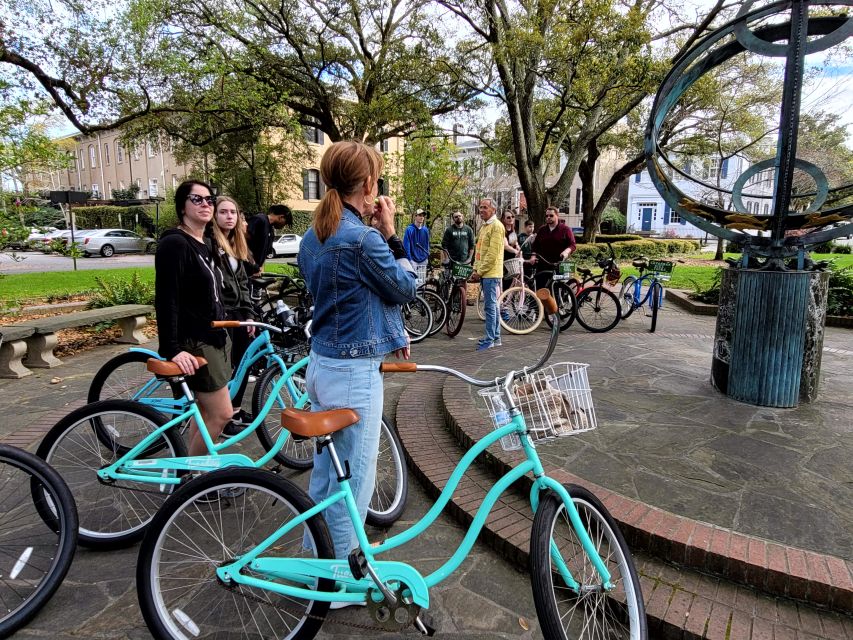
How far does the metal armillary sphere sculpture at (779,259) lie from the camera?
4106 mm

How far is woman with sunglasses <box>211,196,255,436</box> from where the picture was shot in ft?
14.6

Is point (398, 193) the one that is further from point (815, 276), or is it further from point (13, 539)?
point (13, 539)

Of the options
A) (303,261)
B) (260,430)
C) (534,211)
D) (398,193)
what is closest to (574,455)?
(260,430)

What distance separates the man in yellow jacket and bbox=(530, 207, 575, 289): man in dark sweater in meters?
1.87

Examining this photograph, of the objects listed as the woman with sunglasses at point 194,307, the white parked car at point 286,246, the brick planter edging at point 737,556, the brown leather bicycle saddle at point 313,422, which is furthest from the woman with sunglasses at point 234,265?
the white parked car at point 286,246

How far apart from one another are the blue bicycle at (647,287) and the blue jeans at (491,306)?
2.63 metres

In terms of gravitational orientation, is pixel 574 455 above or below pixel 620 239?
below

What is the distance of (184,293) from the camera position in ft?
9.77

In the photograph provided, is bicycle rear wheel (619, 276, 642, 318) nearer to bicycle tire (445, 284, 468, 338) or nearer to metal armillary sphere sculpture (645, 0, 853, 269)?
→ bicycle tire (445, 284, 468, 338)

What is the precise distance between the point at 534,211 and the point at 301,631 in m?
14.8

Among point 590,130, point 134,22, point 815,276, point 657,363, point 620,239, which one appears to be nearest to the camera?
point 815,276

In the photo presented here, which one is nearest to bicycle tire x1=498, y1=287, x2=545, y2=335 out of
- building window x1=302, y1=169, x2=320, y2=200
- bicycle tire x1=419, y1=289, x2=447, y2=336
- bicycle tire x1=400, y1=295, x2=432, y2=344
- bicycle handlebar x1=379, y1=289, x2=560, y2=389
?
bicycle tire x1=419, y1=289, x2=447, y2=336

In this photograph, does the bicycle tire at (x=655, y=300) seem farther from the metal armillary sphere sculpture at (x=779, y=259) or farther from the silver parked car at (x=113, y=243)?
the silver parked car at (x=113, y=243)

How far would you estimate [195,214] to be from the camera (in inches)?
121
